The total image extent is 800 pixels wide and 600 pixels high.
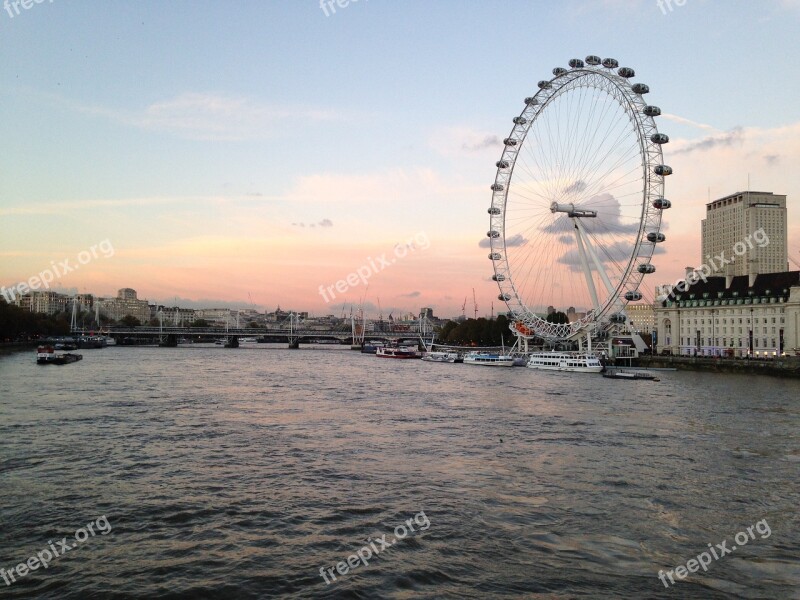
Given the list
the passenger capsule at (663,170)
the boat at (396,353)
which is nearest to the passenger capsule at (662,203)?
the passenger capsule at (663,170)

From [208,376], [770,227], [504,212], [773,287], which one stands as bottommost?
[208,376]

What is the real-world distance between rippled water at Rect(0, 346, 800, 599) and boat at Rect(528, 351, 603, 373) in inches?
1267

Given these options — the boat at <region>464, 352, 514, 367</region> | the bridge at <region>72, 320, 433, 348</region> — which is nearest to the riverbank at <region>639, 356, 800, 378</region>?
the boat at <region>464, 352, 514, 367</region>

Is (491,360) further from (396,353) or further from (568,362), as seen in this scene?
(396,353)

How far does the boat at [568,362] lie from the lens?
199 ft

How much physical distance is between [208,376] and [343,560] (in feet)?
132

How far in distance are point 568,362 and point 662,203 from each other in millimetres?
19962

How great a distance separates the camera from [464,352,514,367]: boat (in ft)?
242

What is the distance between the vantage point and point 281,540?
11.3 meters

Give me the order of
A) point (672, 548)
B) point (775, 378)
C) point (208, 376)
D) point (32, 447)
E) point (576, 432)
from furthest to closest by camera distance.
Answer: point (775, 378) < point (208, 376) < point (576, 432) < point (32, 447) < point (672, 548)

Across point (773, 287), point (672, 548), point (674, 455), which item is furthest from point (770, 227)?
point (672, 548)

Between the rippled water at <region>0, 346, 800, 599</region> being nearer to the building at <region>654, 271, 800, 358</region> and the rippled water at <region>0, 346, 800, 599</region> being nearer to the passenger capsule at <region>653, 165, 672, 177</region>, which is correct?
the passenger capsule at <region>653, 165, 672, 177</region>

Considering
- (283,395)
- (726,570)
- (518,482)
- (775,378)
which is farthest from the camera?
(775,378)

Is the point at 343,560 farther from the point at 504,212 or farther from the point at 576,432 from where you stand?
the point at 504,212
